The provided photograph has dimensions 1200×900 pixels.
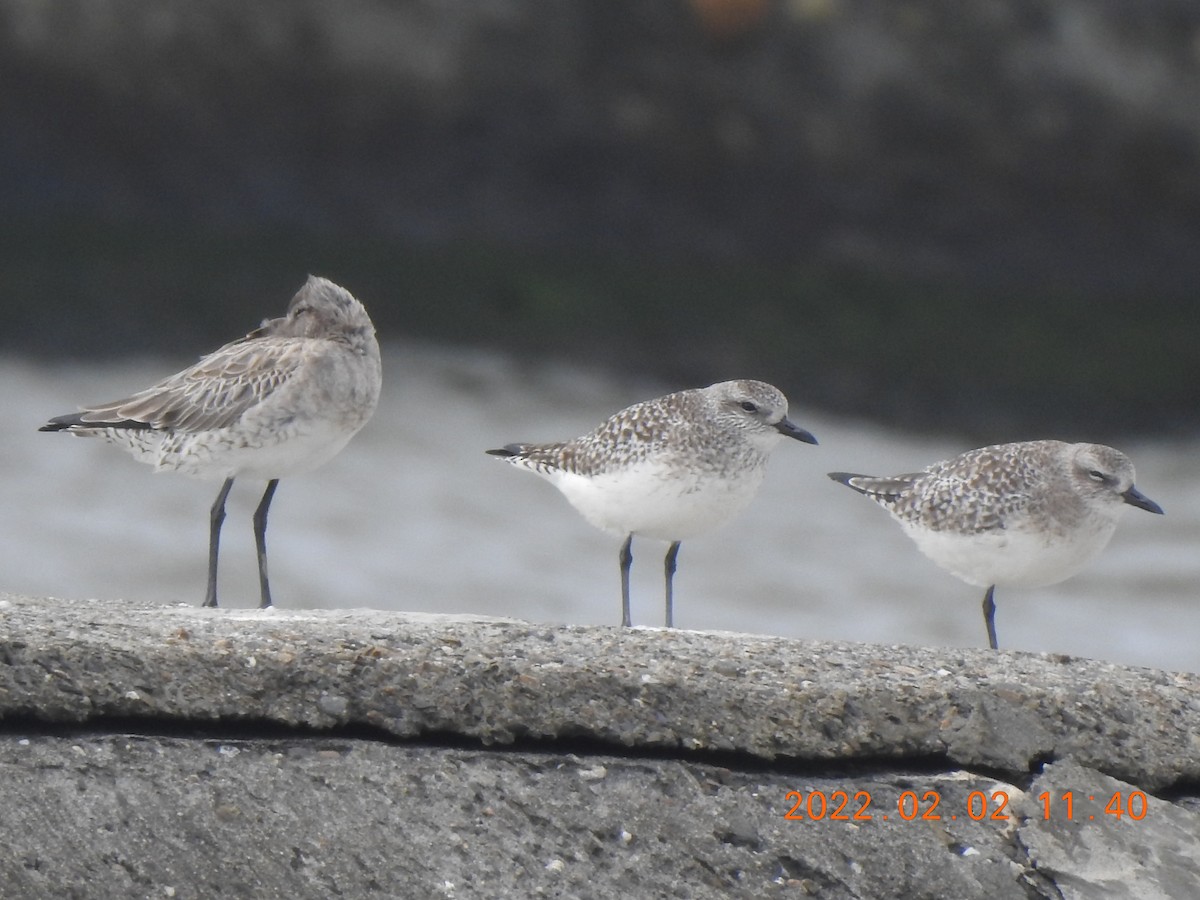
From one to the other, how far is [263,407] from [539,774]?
2485 millimetres

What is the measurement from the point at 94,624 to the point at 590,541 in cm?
1184

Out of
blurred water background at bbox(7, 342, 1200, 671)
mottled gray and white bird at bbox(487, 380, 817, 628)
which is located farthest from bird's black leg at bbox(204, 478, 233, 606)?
blurred water background at bbox(7, 342, 1200, 671)

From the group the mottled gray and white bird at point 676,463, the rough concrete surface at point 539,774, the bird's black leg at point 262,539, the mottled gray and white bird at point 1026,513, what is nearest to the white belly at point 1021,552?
the mottled gray and white bird at point 1026,513

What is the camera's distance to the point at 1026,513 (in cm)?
765

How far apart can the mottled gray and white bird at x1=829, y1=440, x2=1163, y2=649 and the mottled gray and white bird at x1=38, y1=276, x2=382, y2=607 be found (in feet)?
8.02

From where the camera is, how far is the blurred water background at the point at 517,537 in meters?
16.2

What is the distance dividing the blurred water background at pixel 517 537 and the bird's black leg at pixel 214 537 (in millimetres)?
7882

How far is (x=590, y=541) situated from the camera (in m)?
17.4

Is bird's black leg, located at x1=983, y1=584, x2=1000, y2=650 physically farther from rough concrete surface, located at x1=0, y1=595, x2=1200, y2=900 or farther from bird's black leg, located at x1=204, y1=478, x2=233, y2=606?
bird's black leg, located at x1=204, y1=478, x2=233, y2=606

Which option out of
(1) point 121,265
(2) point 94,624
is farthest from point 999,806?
(1) point 121,265

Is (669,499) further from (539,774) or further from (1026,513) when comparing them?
(539,774)

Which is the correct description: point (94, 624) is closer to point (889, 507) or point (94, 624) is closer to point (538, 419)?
point (889, 507)

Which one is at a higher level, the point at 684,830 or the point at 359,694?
the point at 359,694

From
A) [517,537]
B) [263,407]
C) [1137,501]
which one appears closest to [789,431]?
[1137,501]
